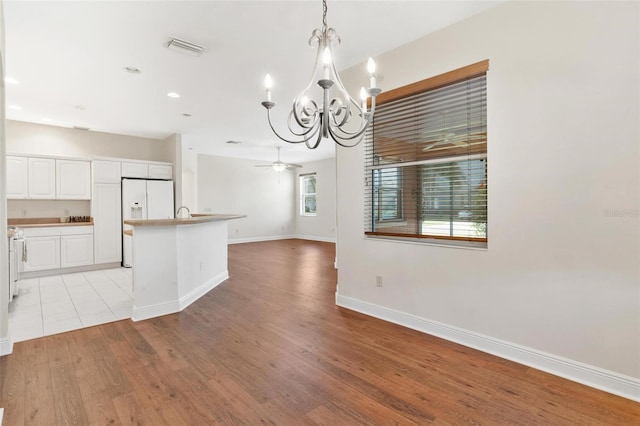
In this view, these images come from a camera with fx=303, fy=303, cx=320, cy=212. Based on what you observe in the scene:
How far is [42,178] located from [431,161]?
6.58 m

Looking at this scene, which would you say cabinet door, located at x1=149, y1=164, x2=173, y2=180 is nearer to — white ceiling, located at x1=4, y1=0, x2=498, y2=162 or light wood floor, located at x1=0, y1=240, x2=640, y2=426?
white ceiling, located at x1=4, y1=0, x2=498, y2=162

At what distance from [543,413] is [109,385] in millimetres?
2738

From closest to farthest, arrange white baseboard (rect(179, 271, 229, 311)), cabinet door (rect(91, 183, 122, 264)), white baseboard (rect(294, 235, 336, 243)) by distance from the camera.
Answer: white baseboard (rect(179, 271, 229, 311))
cabinet door (rect(91, 183, 122, 264))
white baseboard (rect(294, 235, 336, 243))

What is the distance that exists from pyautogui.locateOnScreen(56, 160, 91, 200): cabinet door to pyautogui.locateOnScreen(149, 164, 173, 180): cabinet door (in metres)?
1.07

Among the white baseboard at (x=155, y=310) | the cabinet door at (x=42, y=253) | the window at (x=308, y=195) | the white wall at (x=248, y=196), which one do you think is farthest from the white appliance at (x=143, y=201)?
the window at (x=308, y=195)

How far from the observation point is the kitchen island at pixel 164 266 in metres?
3.27

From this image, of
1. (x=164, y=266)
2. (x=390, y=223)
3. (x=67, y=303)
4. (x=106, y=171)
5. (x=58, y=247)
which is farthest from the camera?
(x=106, y=171)

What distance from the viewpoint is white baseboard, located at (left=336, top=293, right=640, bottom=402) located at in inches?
77.0

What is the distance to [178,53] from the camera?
10.3 feet

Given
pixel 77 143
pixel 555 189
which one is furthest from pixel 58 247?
pixel 555 189

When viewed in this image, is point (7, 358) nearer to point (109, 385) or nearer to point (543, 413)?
point (109, 385)

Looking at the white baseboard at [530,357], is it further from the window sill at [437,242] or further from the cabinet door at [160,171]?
the cabinet door at [160,171]

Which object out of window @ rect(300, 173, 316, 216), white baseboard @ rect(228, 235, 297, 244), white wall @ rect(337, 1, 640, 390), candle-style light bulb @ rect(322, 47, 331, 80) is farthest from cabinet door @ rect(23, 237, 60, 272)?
window @ rect(300, 173, 316, 216)

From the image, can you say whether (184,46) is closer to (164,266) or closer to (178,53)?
(178,53)
